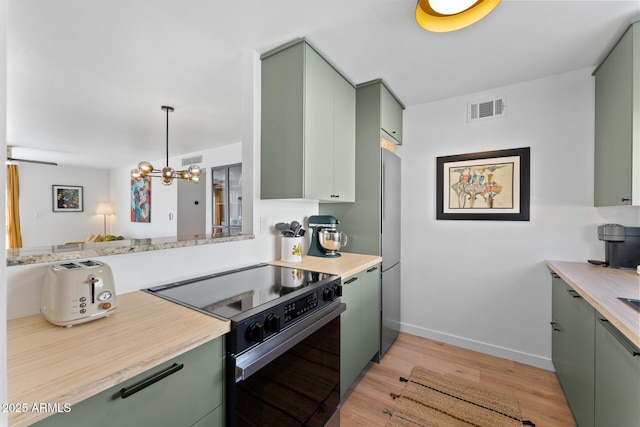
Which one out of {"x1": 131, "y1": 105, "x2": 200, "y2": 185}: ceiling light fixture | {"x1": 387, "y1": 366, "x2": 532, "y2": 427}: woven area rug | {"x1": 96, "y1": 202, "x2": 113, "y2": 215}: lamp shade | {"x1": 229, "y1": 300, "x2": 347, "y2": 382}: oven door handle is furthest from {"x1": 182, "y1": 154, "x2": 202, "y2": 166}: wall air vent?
{"x1": 387, "y1": 366, "x2": 532, "y2": 427}: woven area rug

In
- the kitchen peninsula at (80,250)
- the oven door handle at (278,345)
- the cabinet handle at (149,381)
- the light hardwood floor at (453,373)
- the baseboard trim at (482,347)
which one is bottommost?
the light hardwood floor at (453,373)

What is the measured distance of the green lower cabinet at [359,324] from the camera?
176 centimetres

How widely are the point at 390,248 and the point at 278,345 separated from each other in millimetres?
1651

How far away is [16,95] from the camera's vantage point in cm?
266

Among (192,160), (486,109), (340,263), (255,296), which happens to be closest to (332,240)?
(340,263)

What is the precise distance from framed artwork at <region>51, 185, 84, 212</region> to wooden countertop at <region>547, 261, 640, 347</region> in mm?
9038

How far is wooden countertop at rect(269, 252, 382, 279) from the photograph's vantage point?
1.78 m

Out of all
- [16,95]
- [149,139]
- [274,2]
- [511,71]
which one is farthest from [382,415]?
[149,139]

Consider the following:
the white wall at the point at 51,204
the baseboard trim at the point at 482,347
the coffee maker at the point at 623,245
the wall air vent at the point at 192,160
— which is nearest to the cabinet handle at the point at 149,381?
the baseboard trim at the point at 482,347

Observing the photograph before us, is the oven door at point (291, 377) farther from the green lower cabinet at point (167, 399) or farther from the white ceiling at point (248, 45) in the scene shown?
the white ceiling at point (248, 45)

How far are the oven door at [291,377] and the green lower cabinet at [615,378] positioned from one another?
117 cm

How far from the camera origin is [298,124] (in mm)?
1805

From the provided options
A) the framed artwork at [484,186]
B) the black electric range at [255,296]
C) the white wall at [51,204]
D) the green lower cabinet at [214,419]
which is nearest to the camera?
the green lower cabinet at [214,419]

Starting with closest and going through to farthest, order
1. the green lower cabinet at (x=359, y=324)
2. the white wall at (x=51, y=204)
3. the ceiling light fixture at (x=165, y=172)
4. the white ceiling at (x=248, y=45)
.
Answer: the white ceiling at (x=248, y=45) → the green lower cabinet at (x=359, y=324) → the ceiling light fixture at (x=165, y=172) → the white wall at (x=51, y=204)
